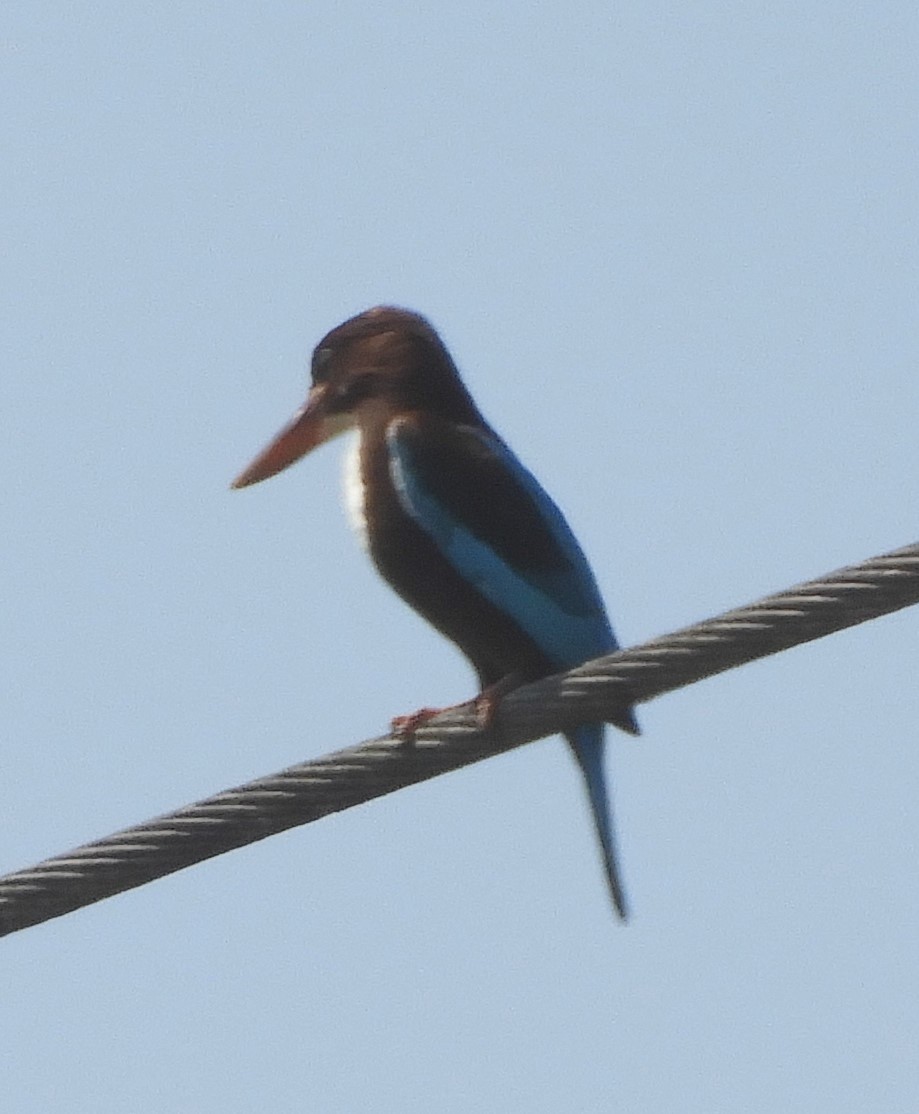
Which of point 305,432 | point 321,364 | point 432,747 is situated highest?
point 321,364

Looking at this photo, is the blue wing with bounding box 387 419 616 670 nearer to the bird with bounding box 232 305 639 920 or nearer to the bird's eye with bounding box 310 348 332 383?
the bird with bounding box 232 305 639 920

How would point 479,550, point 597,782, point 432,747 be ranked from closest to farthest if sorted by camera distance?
point 432,747, point 597,782, point 479,550

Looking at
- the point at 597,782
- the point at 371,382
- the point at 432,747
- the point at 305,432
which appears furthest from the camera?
the point at 305,432

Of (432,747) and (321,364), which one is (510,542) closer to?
(321,364)

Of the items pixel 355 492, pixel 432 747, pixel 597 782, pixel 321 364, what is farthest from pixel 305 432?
pixel 432 747

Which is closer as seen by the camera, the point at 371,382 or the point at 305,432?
the point at 371,382

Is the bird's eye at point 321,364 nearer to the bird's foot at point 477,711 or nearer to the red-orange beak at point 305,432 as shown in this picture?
the red-orange beak at point 305,432

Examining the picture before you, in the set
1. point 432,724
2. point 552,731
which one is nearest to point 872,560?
point 552,731
